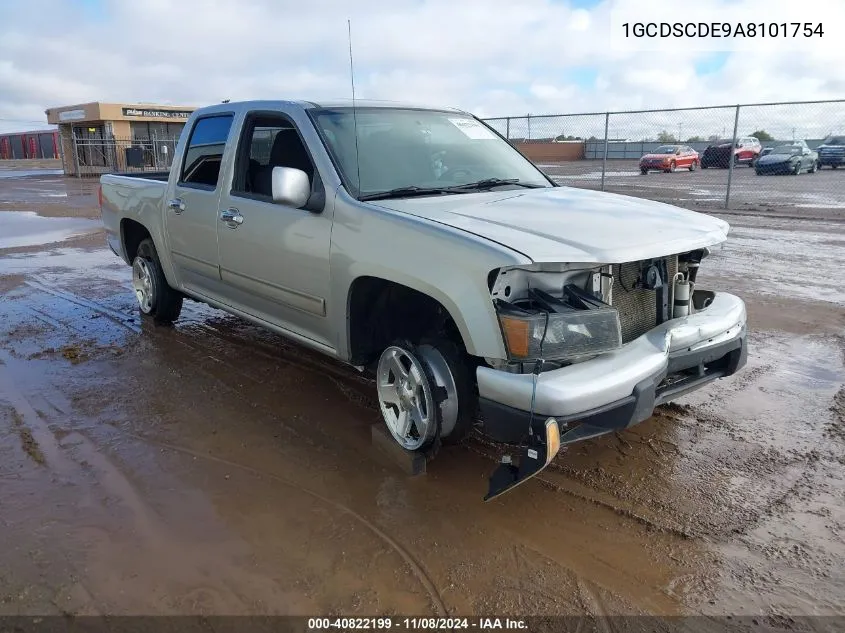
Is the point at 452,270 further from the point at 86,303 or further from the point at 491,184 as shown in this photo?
the point at 86,303

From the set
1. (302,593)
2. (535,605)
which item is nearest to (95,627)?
(302,593)

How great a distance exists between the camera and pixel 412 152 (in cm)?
420

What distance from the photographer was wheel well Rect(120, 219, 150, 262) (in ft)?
20.9

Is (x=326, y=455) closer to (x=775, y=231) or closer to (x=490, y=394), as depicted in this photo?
(x=490, y=394)

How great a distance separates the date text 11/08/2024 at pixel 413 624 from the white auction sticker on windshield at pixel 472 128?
10.6ft

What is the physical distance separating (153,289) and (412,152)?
124 inches

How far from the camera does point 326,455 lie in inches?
147

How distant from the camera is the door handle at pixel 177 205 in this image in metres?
5.20

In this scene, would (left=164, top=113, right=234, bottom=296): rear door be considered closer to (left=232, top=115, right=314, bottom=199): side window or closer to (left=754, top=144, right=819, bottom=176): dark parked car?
(left=232, top=115, right=314, bottom=199): side window

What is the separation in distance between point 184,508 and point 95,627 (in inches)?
30.8

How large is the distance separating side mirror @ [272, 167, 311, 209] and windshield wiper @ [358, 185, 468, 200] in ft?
1.09

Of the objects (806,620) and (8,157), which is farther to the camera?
(8,157)

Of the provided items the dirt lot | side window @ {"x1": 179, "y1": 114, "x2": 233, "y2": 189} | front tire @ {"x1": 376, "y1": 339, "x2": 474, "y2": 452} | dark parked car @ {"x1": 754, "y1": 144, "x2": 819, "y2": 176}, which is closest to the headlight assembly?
front tire @ {"x1": 376, "y1": 339, "x2": 474, "y2": 452}

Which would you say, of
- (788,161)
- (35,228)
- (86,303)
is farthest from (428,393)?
(788,161)
